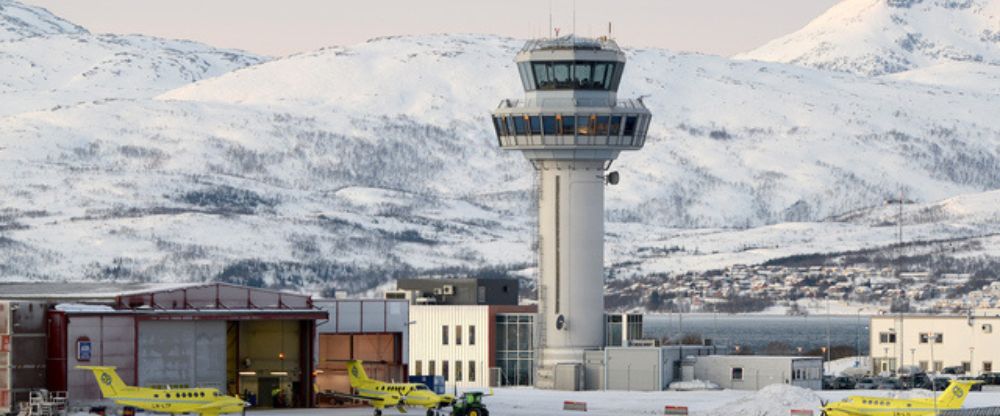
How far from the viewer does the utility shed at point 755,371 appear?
13488 cm

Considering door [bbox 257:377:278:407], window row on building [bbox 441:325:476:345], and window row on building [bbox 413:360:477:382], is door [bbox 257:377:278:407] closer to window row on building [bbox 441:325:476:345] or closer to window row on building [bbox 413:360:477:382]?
window row on building [bbox 413:360:477:382]

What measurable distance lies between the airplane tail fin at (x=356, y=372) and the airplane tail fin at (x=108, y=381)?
14.3m

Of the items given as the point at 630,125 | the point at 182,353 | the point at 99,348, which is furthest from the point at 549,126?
the point at 99,348

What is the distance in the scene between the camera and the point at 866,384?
142 meters

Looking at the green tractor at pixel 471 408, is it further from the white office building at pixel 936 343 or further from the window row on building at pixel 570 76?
the white office building at pixel 936 343

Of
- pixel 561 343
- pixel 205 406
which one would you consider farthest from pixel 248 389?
pixel 561 343

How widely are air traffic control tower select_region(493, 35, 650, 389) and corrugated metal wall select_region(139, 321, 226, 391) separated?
2826cm

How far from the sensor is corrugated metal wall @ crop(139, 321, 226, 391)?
108938 mm

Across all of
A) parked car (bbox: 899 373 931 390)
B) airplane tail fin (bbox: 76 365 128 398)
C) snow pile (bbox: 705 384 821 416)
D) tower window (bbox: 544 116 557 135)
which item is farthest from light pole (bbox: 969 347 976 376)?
airplane tail fin (bbox: 76 365 128 398)

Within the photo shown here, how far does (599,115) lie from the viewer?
446 feet

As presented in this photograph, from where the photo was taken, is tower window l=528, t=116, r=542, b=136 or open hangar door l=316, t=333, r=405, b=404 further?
tower window l=528, t=116, r=542, b=136

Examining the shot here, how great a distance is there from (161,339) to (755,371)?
1544 inches

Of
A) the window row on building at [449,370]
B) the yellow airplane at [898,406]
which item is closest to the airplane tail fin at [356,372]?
the yellow airplane at [898,406]

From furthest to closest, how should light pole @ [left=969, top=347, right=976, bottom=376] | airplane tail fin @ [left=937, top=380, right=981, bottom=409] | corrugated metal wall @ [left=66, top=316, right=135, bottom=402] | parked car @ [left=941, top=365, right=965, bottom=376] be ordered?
light pole @ [left=969, top=347, right=976, bottom=376]
parked car @ [left=941, top=365, right=965, bottom=376]
airplane tail fin @ [left=937, top=380, right=981, bottom=409]
corrugated metal wall @ [left=66, top=316, right=135, bottom=402]
